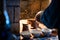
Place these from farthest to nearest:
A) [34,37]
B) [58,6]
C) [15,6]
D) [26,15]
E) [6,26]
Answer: [26,15] → [34,37] → [15,6] → [6,26] → [58,6]

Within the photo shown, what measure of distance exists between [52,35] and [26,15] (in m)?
0.94

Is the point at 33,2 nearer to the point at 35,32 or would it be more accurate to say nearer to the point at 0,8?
the point at 35,32

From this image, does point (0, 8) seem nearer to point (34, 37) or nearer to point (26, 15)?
point (34, 37)

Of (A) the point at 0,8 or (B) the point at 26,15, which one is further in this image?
(B) the point at 26,15

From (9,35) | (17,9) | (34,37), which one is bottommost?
(34,37)

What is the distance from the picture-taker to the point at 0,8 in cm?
105

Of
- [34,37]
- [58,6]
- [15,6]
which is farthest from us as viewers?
[34,37]

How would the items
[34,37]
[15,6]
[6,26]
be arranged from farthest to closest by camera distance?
[34,37], [15,6], [6,26]

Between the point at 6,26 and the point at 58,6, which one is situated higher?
the point at 58,6

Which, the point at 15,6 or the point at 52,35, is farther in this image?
the point at 52,35

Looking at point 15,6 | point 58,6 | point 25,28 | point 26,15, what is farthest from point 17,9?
point 26,15

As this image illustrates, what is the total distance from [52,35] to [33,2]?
1.01 metres

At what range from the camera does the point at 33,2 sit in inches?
100

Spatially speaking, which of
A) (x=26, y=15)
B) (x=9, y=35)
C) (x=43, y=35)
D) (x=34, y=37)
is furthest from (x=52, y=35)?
(x=26, y=15)
